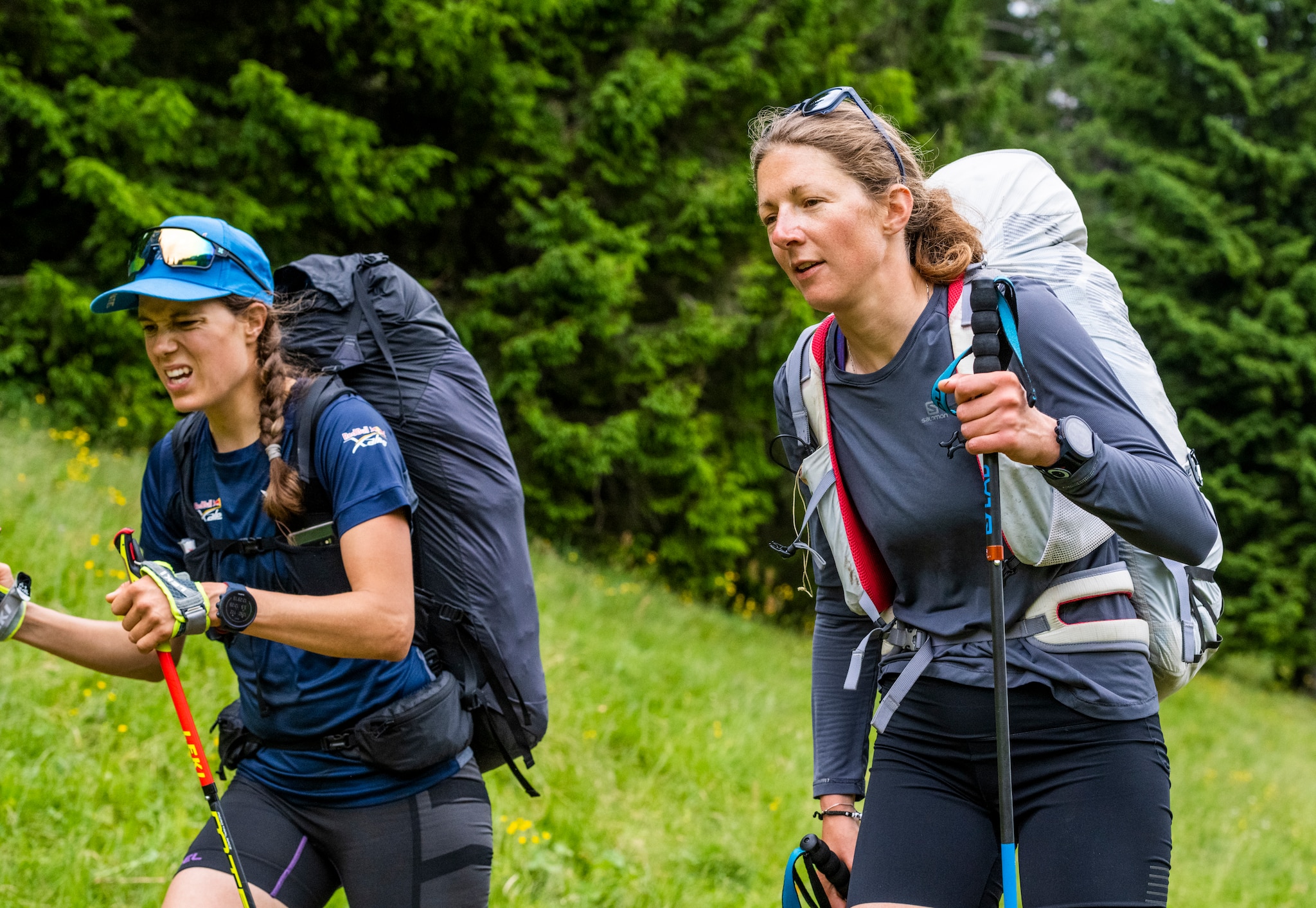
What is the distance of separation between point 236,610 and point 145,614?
6.2 inches

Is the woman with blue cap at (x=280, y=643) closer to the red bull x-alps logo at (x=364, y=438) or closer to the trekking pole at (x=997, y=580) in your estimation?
the red bull x-alps logo at (x=364, y=438)

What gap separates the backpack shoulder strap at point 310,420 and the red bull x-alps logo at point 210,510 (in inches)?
10.3

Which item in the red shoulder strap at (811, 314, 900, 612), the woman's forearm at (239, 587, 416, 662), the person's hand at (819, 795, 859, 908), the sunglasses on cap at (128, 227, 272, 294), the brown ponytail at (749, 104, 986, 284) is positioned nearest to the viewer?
the woman's forearm at (239, 587, 416, 662)

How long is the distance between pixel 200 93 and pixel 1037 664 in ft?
33.3

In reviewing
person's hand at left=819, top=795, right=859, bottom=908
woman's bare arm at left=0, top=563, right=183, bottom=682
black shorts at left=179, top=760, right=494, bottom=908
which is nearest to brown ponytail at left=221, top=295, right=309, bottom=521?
woman's bare arm at left=0, top=563, right=183, bottom=682

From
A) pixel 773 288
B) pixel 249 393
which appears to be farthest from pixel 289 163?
pixel 249 393

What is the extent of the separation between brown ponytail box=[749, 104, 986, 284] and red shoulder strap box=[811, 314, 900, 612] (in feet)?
0.79

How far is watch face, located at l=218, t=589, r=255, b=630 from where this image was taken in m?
2.14

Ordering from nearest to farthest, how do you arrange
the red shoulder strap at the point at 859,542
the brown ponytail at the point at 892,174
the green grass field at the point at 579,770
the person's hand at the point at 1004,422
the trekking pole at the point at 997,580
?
1. the person's hand at the point at 1004,422
2. the trekking pole at the point at 997,580
3. the brown ponytail at the point at 892,174
4. the red shoulder strap at the point at 859,542
5. the green grass field at the point at 579,770

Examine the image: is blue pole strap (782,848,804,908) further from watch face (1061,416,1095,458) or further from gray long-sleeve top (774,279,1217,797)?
watch face (1061,416,1095,458)

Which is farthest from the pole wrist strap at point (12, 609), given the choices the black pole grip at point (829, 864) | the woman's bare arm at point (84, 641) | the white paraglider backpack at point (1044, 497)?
the black pole grip at point (829, 864)

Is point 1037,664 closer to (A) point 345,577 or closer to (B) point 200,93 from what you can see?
(A) point 345,577

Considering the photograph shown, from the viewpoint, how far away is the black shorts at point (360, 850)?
248cm

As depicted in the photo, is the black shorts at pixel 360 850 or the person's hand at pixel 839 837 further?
the person's hand at pixel 839 837
